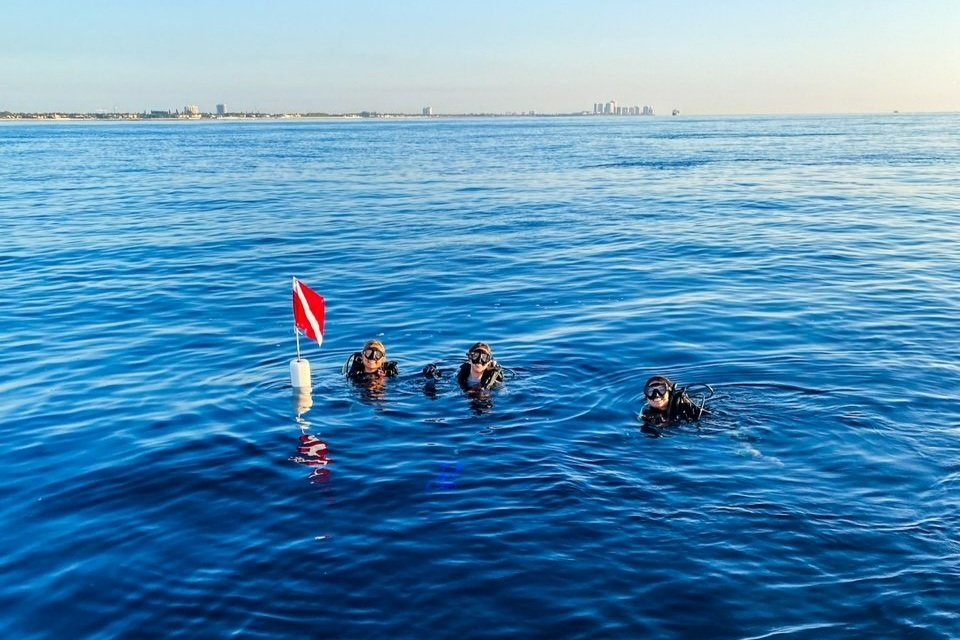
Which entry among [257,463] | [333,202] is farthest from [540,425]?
[333,202]

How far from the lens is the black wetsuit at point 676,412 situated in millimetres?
13383

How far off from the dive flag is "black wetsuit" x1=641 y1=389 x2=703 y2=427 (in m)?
5.88

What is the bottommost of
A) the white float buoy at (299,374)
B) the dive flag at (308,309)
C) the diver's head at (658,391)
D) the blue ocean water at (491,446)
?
the blue ocean water at (491,446)

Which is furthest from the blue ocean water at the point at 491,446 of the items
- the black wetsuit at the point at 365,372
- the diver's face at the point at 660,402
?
the diver's face at the point at 660,402

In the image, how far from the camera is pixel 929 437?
1253 centimetres

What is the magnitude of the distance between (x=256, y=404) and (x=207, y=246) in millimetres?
19805

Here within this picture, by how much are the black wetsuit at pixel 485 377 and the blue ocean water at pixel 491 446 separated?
288mm

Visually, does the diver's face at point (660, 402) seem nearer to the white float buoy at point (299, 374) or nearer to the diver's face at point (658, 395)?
the diver's face at point (658, 395)

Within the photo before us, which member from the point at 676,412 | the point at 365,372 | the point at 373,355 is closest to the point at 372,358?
the point at 373,355

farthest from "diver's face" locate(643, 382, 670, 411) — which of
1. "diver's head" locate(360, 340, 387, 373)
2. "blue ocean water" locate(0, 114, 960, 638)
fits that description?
"diver's head" locate(360, 340, 387, 373)

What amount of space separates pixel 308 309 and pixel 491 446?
4.43m

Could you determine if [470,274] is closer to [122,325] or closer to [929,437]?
[122,325]

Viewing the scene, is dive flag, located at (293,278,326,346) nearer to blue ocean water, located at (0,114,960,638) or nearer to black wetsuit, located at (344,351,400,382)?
black wetsuit, located at (344,351,400,382)

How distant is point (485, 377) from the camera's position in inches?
596
